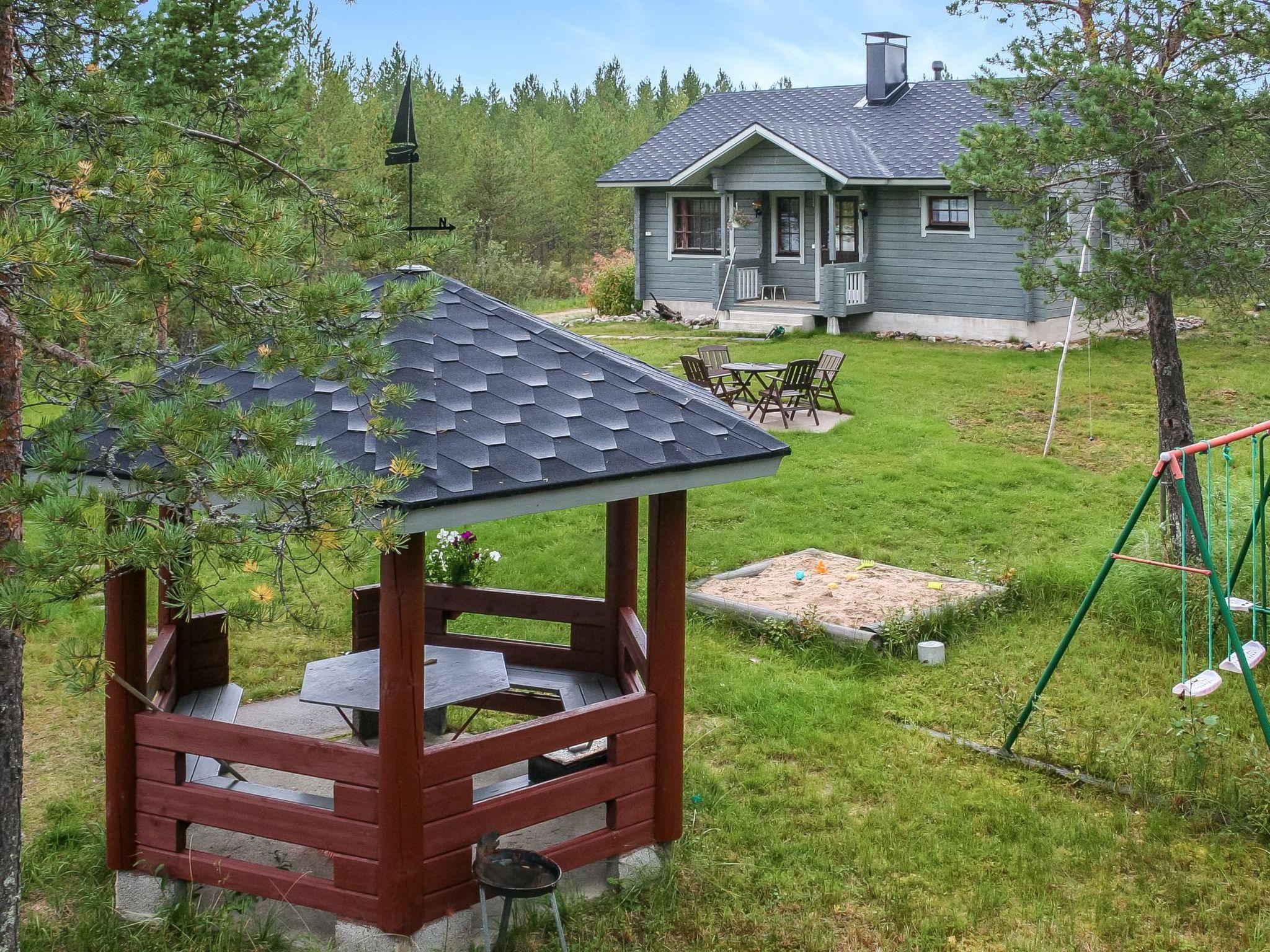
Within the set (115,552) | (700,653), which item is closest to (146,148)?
(115,552)

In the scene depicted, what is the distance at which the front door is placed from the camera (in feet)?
77.9

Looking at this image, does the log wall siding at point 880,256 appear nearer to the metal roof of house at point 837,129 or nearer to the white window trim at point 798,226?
the white window trim at point 798,226

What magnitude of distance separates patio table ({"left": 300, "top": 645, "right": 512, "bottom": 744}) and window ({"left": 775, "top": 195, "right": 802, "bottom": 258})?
19.2m

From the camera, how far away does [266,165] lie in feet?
16.9

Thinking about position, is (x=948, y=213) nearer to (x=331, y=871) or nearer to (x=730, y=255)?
(x=730, y=255)

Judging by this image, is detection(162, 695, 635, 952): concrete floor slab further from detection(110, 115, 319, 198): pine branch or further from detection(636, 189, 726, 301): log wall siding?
detection(636, 189, 726, 301): log wall siding

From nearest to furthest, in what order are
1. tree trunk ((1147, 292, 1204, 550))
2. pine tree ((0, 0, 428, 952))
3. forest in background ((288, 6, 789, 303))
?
pine tree ((0, 0, 428, 952)), tree trunk ((1147, 292, 1204, 550)), forest in background ((288, 6, 789, 303))

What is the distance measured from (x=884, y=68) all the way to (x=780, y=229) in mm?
4479

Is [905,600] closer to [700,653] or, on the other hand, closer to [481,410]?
[700,653]

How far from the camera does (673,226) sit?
25.9 m

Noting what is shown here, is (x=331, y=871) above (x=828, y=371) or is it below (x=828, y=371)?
below

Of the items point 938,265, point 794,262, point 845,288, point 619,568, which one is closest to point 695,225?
point 794,262

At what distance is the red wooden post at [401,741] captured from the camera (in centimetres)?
489

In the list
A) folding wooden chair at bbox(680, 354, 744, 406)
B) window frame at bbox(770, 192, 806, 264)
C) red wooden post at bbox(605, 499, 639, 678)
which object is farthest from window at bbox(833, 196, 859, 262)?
red wooden post at bbox(605, 499, 639, 678)
